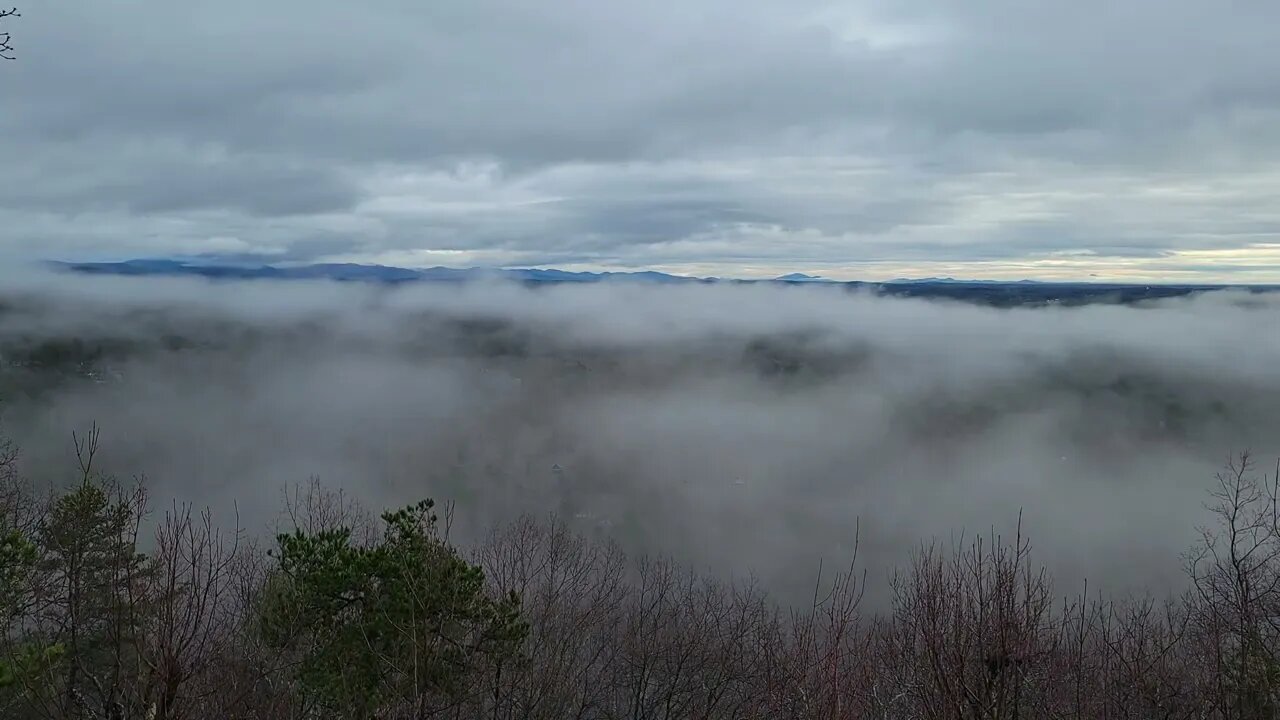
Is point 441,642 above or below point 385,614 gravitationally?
below

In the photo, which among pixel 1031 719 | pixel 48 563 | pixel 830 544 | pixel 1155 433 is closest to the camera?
pixel 1031 719

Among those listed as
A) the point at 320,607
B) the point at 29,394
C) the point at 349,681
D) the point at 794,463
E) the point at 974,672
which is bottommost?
the point at 794,463

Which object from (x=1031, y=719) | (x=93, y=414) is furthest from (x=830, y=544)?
(x=93, y=414)

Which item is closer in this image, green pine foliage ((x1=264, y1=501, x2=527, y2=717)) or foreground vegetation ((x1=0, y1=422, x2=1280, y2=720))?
foreground vegetation ((x1=0, y1=422, x2=1280, y2=720))

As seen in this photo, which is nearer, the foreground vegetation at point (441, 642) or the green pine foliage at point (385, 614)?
the foreground vegetation at point (441, 642)

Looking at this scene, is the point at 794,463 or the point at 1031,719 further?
the point at 794,463

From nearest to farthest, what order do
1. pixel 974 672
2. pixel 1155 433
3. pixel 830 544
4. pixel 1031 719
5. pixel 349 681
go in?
pixel 974 672
pixel 1031 719
pixel 349 681
pixel 830 544
pixel 1155 433

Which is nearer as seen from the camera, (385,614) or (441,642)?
(385,614)

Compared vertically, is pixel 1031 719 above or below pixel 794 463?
above

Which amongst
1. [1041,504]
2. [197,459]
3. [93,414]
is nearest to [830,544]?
[1041,504]

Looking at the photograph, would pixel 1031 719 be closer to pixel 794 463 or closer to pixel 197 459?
pixel 197 459

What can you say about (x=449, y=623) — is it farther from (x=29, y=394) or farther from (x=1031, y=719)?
(x=29, y=394)
